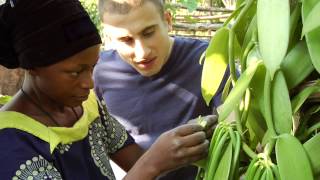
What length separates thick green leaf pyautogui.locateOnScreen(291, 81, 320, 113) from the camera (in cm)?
48

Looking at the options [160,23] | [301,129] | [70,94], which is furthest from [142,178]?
[160,23]

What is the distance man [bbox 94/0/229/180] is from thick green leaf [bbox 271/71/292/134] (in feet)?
1.96

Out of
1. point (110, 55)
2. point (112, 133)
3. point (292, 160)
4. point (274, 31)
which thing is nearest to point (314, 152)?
point (292, 160)

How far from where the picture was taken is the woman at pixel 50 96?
73 centimetres

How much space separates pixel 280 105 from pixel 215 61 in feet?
0.54

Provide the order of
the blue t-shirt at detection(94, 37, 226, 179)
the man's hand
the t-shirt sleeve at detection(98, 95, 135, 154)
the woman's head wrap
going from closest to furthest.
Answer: the man's hand < the woman's head wrap < the t-shirt sleeve at detection(98, 95, 135, 154) < the blue t-shirt at detection(94, 37, 226, 179)

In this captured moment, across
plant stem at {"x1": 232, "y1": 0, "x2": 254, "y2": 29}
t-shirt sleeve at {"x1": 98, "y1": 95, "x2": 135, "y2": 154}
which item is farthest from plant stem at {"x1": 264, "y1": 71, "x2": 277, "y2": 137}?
t-shirt sleeve at {"x1": 98, "y1": 95, "x2": 135, "y2": 154}

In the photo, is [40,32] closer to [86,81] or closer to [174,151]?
[86,81]

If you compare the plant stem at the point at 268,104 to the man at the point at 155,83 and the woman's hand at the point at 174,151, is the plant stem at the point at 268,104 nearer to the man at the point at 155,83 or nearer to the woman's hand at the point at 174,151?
the woman's hand at the point at 174,151

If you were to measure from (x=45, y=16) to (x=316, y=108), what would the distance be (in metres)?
0.51

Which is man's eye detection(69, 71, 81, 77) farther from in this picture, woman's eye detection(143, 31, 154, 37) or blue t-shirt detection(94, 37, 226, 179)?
blue t-shirt detection(94, 37, 226, 179)

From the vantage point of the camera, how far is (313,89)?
49 cm

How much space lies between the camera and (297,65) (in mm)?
500

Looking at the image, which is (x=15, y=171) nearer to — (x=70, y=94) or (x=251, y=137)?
(x=70, y=94)
